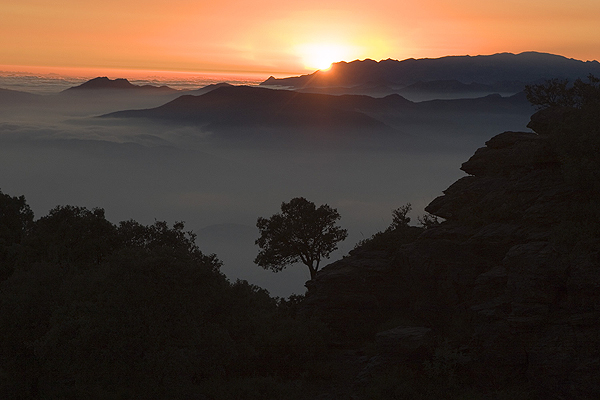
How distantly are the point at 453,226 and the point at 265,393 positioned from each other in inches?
685

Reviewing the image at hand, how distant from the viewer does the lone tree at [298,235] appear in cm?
5862

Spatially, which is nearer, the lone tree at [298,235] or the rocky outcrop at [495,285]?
the rocky outcrop at [495,285]

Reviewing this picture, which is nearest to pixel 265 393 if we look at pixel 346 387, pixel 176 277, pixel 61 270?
pixel 346 387

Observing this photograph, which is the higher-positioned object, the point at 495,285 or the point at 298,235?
the point at 495,285

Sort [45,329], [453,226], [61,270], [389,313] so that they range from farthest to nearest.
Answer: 1. [389,313]
2. [453,226]
3. [61,270]
4. [45,329]

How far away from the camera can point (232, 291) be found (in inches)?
1339

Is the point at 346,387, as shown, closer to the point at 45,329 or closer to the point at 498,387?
the point at 498,387

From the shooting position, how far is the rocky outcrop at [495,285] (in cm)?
2707

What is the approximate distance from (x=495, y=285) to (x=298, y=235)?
3006cm

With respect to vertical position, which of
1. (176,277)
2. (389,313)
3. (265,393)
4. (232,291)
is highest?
(176,277)

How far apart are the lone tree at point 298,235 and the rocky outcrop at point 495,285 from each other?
14599 mm

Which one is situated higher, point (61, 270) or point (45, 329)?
point (61, 270)

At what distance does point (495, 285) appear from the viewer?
31.1 m

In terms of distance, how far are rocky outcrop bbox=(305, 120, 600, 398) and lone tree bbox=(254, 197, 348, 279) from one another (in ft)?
47.9
